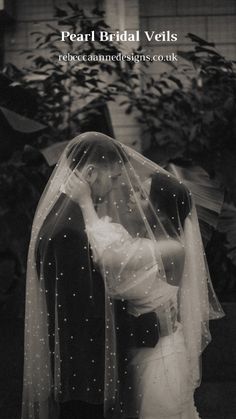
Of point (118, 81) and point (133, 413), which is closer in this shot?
point (133, 413)

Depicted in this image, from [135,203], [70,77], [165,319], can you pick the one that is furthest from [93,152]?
[70,77]

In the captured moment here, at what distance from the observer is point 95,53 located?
564 centimetres

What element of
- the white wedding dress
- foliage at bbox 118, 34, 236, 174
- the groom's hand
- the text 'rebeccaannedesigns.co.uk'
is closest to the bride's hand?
the white wedding dress

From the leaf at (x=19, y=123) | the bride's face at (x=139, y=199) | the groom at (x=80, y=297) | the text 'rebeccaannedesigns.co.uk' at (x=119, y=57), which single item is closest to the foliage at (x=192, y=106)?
the text 'rebeccaannedesigns.co.uk' at (x=119, y=57)

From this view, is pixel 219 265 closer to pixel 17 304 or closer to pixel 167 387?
pixel 17 304

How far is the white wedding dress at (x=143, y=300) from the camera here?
2.89m

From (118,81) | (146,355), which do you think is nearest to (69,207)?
(146,355)

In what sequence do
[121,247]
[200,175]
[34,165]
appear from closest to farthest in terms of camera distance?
[121,247]
[200,175]
[34,165]

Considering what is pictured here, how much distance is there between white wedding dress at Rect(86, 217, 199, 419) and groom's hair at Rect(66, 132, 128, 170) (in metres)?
0.27

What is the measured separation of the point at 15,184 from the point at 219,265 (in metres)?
1.72

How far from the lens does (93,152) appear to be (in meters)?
3.04

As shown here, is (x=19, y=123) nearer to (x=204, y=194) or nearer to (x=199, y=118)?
(x=204, y=194)

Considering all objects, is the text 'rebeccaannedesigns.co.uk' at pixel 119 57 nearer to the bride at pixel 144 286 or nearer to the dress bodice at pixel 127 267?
the bride at pixel 144 286

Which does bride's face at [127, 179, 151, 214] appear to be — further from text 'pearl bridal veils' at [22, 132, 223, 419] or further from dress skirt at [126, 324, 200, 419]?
dress skirt at [126, 324, 200, 419]
